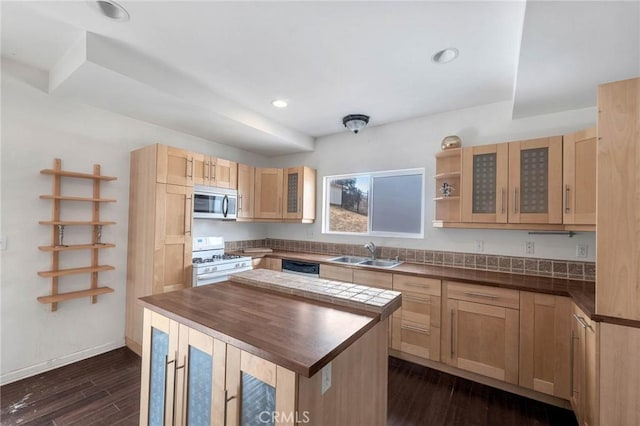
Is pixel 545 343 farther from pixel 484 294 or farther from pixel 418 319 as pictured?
pixel 418 319

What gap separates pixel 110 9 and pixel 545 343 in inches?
149

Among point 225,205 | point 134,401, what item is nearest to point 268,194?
point 225,205

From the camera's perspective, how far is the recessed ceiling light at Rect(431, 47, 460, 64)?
1.99 metres

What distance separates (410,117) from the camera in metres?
3.30

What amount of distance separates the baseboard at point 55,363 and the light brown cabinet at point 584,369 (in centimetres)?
398

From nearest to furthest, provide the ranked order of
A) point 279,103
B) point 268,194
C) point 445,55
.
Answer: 1. point 445,55
2. point 279,103
3. point 268,194

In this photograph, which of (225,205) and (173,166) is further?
(225,205)

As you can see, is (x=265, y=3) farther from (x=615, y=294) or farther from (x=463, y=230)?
(x=463, y=230)

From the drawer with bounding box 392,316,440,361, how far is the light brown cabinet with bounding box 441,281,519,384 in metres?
0.08

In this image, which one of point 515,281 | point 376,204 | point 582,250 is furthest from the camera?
point 376,204

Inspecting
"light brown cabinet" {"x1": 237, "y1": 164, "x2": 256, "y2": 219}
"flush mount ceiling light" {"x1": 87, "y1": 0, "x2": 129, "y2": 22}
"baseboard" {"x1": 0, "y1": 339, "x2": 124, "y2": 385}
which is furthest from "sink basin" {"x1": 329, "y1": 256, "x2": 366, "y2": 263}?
"flush mount ceiling light" {"x1": 87, "y1": 0, "x2": 129, "y2": 22}

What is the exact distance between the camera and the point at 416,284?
2.64 metres

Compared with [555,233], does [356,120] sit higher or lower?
higher

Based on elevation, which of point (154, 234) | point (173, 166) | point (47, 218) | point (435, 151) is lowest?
point (154, 234)
